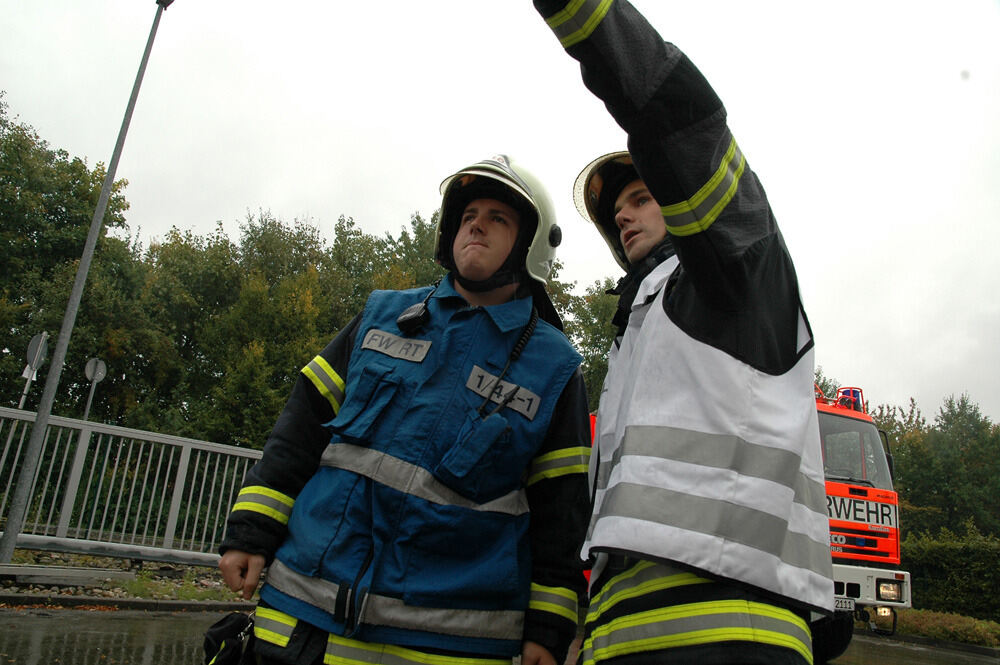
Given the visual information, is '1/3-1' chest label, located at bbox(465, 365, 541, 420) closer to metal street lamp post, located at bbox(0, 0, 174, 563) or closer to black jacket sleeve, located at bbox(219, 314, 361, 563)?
black jacket sleeve, located at bbox(219, 314, 361, 563)

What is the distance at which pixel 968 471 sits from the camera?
122 ft

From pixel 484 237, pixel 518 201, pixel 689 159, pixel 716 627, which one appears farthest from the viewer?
pixel 518 201

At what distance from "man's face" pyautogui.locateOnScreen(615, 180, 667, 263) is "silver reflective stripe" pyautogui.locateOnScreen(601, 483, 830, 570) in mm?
878

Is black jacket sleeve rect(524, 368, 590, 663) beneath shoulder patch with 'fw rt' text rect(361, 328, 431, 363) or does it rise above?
beneath

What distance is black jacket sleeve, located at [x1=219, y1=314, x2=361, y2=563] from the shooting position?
2186 millimetres

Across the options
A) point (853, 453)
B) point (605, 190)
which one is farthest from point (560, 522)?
point (853, 453)

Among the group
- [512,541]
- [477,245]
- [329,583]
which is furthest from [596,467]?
A: [477,245]

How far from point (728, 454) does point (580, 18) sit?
914mm

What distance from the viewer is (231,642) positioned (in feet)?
6.68

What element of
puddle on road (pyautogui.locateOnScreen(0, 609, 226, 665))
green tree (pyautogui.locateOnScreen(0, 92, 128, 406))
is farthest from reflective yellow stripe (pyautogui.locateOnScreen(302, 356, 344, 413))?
green tree (pyautogui.locateOnScreen(0, 92, 128, 406))

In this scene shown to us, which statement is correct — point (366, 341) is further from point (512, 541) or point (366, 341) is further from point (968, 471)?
point (968, 471)

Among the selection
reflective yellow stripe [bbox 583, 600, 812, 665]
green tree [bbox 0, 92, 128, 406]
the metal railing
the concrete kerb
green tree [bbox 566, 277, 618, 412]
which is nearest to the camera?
reflective yellow stripe [bbox 583, 600, 812, 665]

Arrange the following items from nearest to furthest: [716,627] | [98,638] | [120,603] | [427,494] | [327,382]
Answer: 1. [716,627]
2. [427,494]
3. [327,382]
4. [98,638]
5. [120,603]

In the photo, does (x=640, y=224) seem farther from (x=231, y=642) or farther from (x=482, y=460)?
(x=231, y=642)
